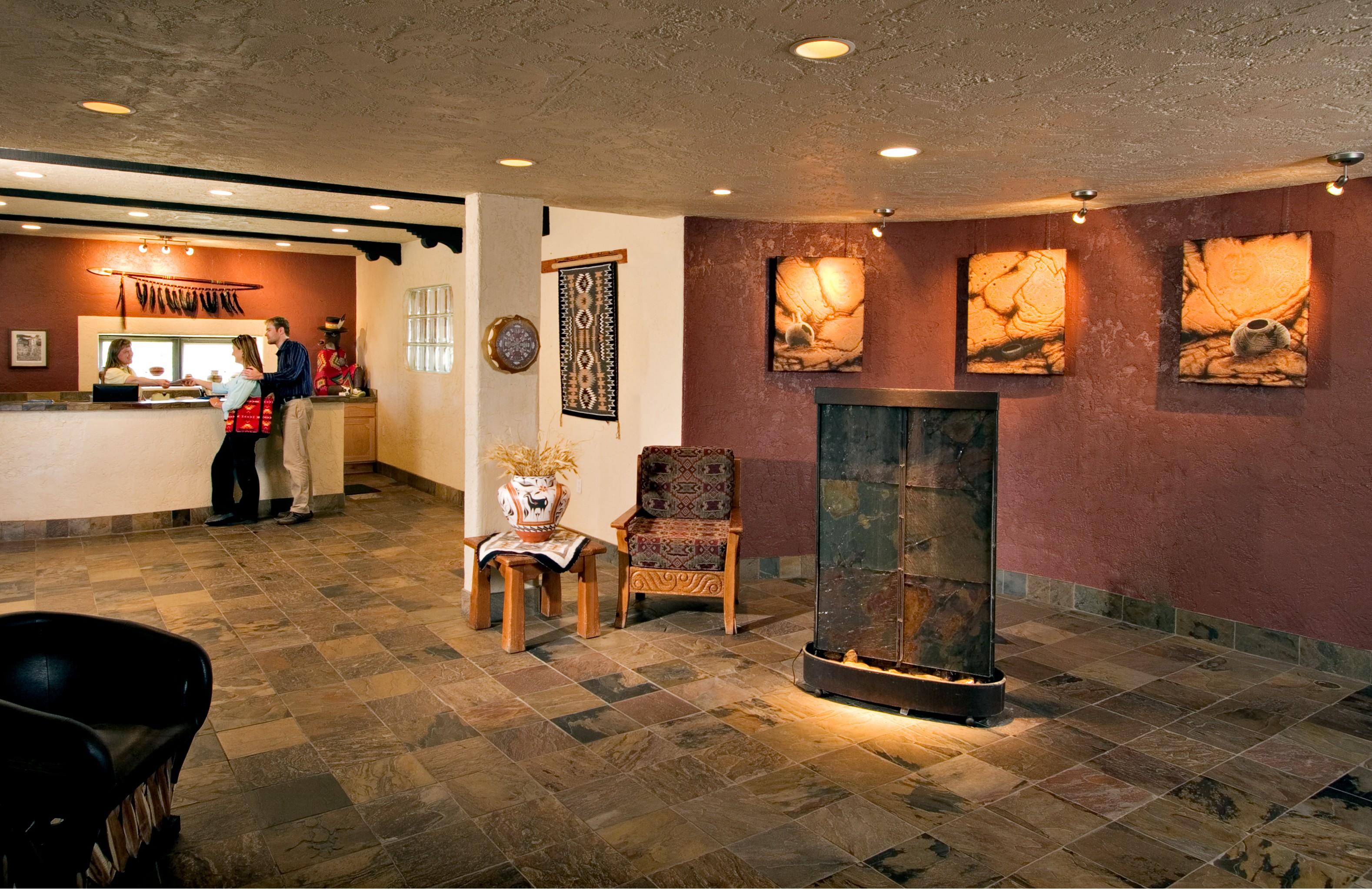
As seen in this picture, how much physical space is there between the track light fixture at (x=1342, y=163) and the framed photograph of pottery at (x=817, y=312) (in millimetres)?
2674

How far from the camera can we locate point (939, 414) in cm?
393

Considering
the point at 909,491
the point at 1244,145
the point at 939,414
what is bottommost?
the point at 909,491

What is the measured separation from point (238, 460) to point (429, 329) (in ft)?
7.94

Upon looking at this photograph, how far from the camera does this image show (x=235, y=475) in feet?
26.4

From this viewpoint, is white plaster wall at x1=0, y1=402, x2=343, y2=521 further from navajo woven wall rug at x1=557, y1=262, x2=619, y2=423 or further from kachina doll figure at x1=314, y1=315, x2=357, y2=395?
navajo woven wall rug at x1=557, y1=262, x2=619, y2=423

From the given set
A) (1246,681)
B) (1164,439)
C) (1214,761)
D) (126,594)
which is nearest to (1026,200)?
(1164,439)

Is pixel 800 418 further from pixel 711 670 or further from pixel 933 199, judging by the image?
pixel 711 670

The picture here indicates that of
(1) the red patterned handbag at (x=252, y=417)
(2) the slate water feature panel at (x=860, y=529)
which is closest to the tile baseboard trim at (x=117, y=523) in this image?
(1) the red patterned handbag at (x=252, y=417)

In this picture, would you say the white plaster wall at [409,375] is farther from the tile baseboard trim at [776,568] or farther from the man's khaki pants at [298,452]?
the tile baseboard trim at [776,568]

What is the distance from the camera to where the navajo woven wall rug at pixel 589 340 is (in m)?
6.82

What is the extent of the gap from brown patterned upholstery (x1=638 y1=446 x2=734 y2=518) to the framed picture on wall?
24.2 ft

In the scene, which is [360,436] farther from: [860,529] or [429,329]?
[860,529]

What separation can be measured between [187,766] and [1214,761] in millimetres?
3851

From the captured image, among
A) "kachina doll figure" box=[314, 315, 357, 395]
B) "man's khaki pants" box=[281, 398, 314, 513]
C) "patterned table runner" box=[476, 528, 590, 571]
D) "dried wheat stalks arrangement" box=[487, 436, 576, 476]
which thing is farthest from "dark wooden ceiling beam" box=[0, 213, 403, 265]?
"patterned table runner" box=[476, 528, 590, 571]
